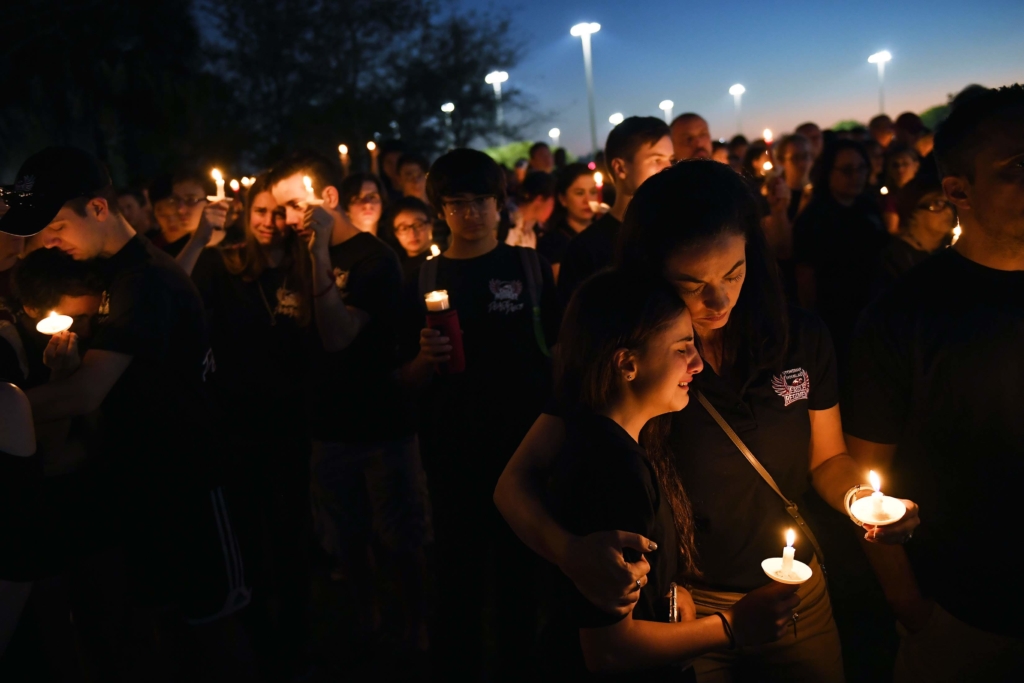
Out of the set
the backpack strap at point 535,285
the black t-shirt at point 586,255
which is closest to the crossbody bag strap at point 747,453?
the backpack strap at point 535,285

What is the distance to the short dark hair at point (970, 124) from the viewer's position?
2266 millimetres

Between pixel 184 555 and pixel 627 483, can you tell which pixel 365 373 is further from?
pixel 627 483

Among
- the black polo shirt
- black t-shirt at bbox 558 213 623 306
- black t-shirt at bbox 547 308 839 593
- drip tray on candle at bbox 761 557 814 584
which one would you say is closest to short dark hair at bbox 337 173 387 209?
black t-shirt at bbox 558 213 623 306

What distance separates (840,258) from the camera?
222 inches

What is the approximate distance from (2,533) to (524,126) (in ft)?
102

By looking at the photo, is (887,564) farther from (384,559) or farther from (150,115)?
(150,115)

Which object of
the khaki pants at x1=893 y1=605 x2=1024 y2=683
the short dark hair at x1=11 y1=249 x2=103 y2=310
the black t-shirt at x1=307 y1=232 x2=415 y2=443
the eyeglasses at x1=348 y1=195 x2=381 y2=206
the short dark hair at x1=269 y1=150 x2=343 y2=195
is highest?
the short dark hair at x1=269 y1=150 x2=343 y2=195

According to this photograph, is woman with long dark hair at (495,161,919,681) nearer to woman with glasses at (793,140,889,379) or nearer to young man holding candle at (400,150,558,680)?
young man holding candle at (400,150,558,680)

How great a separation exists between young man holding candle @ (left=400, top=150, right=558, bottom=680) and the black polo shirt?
1.60 m

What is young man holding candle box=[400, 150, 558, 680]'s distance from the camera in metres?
3.80

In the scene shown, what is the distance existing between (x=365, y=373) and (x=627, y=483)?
2.71 m

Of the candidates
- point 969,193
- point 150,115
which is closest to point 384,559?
point 969,193

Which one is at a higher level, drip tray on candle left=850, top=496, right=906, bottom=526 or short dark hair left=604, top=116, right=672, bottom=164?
short dark hair left=604, top=116, right=672, bottom=164

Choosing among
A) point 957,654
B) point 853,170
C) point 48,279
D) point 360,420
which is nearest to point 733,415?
point 957,654
